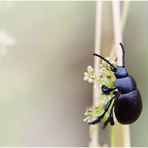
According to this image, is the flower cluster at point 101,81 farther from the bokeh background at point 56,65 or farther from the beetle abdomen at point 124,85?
the bokeh background at point 56,65

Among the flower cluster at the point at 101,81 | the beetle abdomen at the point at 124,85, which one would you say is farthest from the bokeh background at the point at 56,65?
the flower cluster at the point at 101,81

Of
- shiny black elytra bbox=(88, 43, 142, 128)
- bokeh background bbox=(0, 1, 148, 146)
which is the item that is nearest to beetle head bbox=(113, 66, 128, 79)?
shiny black elytra bbox=(88, 43, 142, 128)

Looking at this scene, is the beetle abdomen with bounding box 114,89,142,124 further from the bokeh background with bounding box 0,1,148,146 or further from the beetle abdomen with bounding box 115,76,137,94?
the bokeh background with bounding box 0,1,148,146

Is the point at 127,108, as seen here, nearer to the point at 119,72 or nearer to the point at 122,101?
the point at 122,101

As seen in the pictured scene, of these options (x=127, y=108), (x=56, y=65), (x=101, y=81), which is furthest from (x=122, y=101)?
(x=56, y=65)

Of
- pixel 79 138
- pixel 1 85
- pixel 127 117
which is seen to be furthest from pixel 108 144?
pixel 1 85

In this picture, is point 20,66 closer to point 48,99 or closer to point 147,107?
point 48,99
